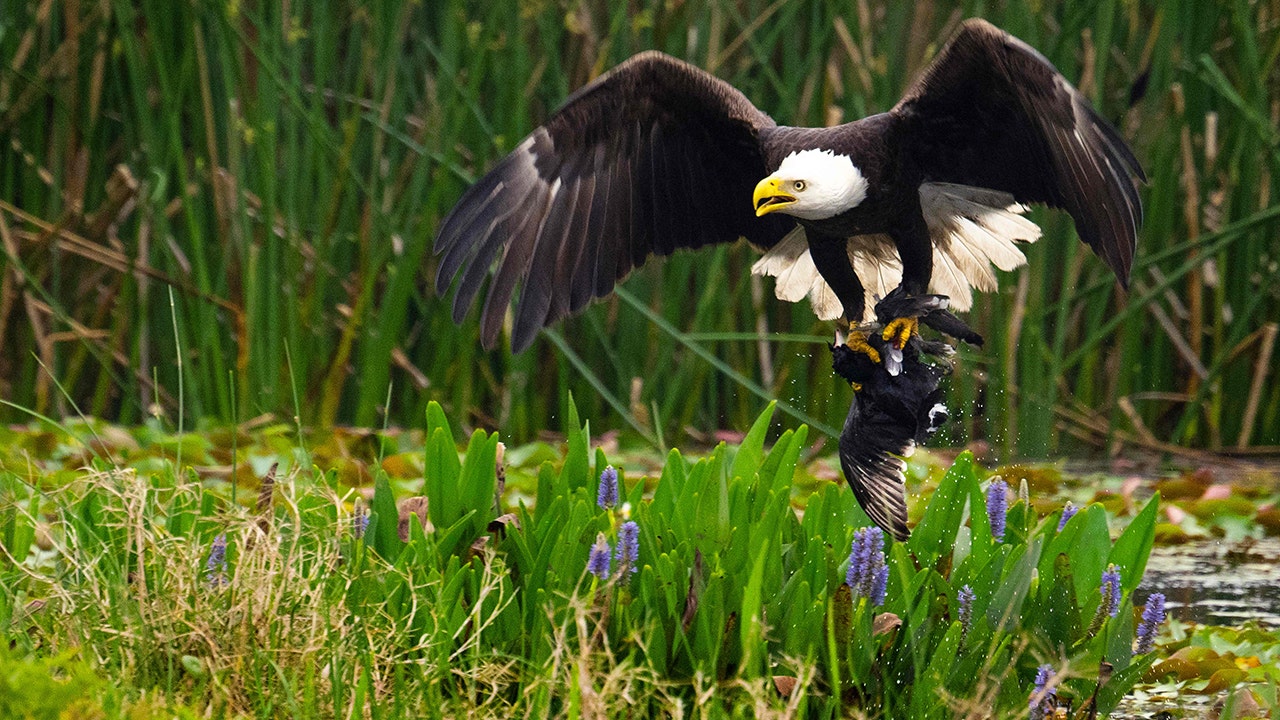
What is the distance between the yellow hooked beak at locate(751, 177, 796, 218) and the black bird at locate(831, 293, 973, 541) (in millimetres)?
247

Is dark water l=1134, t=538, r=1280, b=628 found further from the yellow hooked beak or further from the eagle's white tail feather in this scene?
the yellow hooked beak

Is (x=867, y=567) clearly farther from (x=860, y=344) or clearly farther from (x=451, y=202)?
(x=451, y=202)

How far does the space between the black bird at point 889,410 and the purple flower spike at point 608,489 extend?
33 cm

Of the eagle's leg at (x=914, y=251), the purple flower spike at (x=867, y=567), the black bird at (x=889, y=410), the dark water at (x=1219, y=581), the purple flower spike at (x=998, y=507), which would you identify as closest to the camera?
the purple flower spike at (x=867, y=567)

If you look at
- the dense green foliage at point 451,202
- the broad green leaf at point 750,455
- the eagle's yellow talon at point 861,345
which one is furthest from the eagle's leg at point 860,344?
the dense green foliage at point 451,202

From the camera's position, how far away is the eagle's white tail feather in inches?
113

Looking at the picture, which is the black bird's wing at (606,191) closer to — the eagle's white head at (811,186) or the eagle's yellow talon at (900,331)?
the eagle's white head at (811,186)

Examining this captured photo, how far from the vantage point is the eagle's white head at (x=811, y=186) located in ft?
7.91

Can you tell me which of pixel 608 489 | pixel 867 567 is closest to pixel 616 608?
pixel 608 489

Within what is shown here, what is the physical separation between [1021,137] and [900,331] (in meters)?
0.46

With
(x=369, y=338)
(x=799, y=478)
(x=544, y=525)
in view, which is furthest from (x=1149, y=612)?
(x=369, y=338)

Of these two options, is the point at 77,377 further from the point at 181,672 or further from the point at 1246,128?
the point at 1246,128

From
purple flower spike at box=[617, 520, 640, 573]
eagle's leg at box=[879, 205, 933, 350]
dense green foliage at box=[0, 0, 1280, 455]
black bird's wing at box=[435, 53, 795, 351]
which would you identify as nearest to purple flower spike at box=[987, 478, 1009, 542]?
purple flower spike at box=[617, 520, 640, 573]

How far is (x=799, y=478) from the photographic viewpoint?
142 inches
